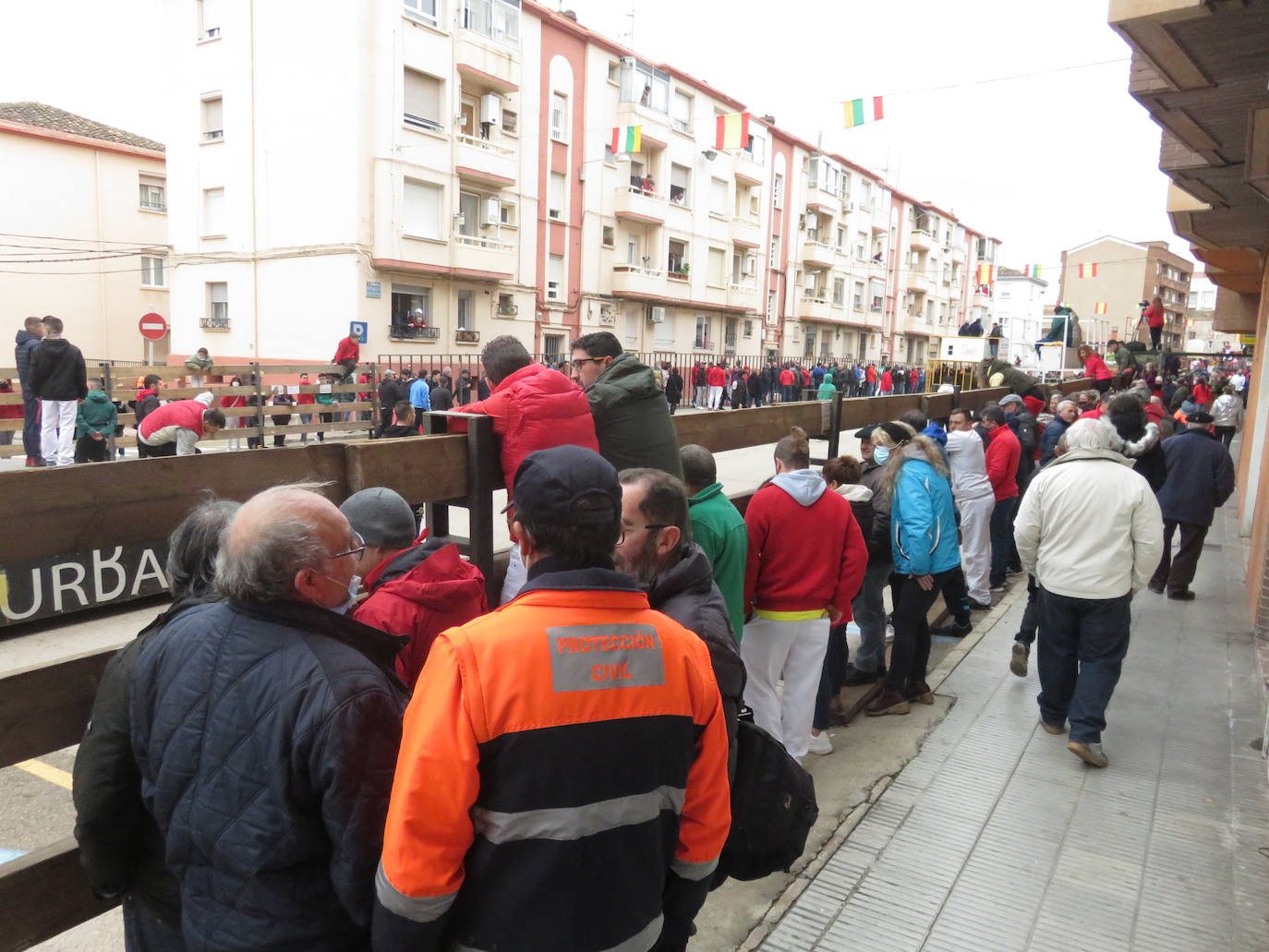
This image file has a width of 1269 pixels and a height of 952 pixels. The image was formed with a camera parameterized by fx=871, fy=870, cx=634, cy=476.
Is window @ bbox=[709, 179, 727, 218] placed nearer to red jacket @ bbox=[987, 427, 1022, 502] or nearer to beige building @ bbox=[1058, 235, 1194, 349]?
red jacket @ bbox=[987, 427, 1022, 502]

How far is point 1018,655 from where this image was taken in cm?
575

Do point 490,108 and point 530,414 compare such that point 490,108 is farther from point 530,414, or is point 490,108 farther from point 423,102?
point 530,414

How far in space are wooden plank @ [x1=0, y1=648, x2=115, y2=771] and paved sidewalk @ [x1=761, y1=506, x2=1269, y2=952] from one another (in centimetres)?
237

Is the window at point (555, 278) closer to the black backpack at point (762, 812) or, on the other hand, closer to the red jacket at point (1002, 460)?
the red jacket at point (1002, 460)

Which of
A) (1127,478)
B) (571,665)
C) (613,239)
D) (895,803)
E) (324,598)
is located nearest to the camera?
(571,665)

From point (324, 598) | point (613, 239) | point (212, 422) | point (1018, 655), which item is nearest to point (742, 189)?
point (613, 239)

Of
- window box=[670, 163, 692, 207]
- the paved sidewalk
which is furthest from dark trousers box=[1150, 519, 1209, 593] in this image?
window box=[670, 163, 692, 207]

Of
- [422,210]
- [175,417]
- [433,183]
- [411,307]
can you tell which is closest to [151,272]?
[411,307]

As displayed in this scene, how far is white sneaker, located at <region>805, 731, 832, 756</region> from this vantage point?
4.65 m

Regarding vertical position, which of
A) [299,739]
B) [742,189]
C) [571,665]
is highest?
[742,189]

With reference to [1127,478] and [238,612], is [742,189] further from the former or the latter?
[238,612]

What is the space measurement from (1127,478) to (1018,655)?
168 cm

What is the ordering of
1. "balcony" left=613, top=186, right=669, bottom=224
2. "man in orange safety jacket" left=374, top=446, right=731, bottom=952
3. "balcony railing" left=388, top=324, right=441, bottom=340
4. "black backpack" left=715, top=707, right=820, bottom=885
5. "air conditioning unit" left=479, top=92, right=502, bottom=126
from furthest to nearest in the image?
1. "balcony" left=613, top=186, right=669, bottom=224
2. "air conditioning unit" left=479, top=92, right=502, bottom=126
3. "balcony railing" left=388, top=324, right=441, bottom=340
4. "black backpack" left=715, top=707, right=820, bottom=885
5. "man in orange safety jacket" left=374, top=446, right=731, bottom=952

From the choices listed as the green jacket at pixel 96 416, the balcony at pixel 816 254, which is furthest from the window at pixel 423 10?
the balcony at pixel 816 254
